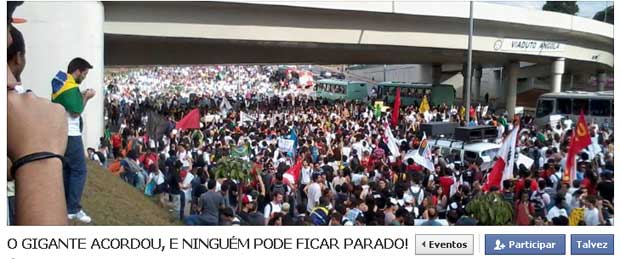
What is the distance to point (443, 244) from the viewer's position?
12.1 ft

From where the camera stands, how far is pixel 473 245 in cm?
369

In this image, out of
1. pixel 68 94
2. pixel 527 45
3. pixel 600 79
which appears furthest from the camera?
pixel 600 79

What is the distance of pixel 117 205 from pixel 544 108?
41.9 ft

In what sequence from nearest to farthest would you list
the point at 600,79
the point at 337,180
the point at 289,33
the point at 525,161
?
1. the point at 337,180
2. the point at 525,161
3. the point at 289,33
4. the point at 600,79

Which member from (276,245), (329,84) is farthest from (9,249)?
(329,84)

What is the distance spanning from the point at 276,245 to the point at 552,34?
14.8 m

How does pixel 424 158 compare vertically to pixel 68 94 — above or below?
below

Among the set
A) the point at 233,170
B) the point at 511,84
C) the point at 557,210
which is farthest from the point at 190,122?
the point at 511,84

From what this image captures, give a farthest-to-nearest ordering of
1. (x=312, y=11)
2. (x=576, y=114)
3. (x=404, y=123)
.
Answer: (x=576, y=114), (x=312, y=11), (x=404, y=123)

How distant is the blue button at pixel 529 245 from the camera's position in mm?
3676

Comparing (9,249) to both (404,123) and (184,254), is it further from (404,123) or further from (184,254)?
(404,123)

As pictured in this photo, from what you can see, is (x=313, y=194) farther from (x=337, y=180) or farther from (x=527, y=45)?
(x=527, y=45)

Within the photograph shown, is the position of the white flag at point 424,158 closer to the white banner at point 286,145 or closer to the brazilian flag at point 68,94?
the white banner at point 286,145

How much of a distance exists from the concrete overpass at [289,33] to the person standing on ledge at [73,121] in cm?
306
